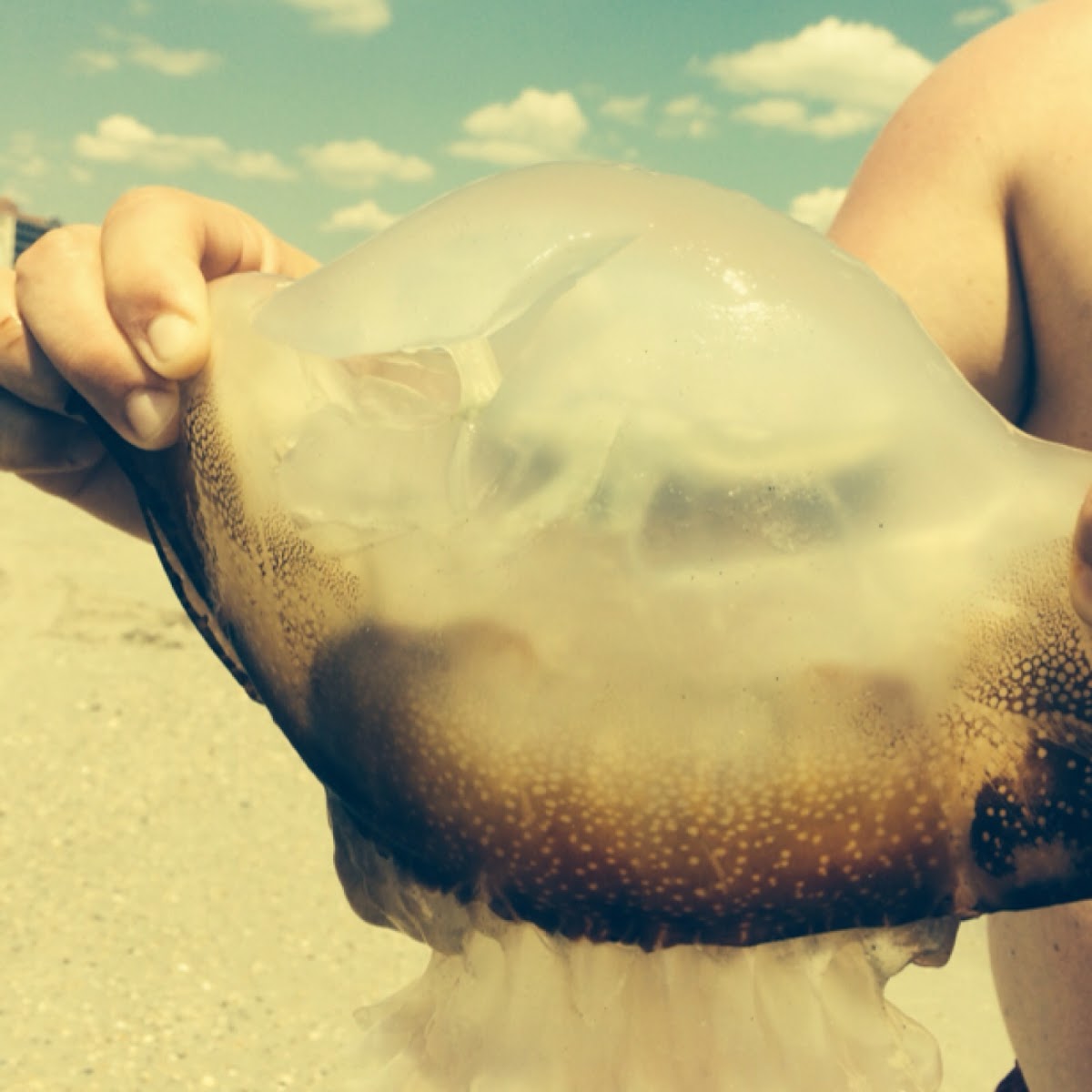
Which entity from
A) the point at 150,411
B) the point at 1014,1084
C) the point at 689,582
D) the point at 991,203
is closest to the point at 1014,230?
the point at 991,203

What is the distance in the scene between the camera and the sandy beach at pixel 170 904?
85.5 inches

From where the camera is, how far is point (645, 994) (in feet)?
2.24

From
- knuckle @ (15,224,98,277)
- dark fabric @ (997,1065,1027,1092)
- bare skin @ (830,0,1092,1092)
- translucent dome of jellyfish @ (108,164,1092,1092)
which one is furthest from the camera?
dark fabric @ (997,1065,1027,1092)

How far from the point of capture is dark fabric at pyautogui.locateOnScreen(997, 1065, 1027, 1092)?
153 cm

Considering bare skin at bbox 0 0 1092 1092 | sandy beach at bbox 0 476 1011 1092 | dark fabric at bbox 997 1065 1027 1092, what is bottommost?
sandy beach at bbox 0 476 1011 1092

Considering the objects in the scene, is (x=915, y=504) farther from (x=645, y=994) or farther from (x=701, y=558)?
(x=645, y=994)

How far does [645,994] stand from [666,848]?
116 mm

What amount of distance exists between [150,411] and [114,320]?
0.06 meters

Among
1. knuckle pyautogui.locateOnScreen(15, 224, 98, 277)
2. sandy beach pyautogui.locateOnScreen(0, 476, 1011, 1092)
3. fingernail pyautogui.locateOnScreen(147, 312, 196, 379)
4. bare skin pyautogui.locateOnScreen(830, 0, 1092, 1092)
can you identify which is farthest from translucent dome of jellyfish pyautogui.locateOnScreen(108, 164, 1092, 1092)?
sandy beach pyautogui.locateOnScreen(0, 476, 1011, 1092)

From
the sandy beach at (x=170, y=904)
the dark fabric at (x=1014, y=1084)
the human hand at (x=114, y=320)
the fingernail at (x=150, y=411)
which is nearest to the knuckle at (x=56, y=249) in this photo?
the human hand at (x=114, y=320)

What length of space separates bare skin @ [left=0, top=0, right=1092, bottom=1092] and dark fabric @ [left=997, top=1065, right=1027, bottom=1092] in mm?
226

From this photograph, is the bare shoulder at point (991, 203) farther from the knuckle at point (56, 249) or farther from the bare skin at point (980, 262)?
the knuckle at point (56, 249)

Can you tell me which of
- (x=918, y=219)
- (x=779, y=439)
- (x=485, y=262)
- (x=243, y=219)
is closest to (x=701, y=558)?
(x=779, y=439)

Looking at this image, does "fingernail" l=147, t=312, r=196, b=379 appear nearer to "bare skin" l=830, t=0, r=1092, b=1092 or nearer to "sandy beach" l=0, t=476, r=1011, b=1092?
"bare skin" l=830, t=0, r=1092, b=1092
